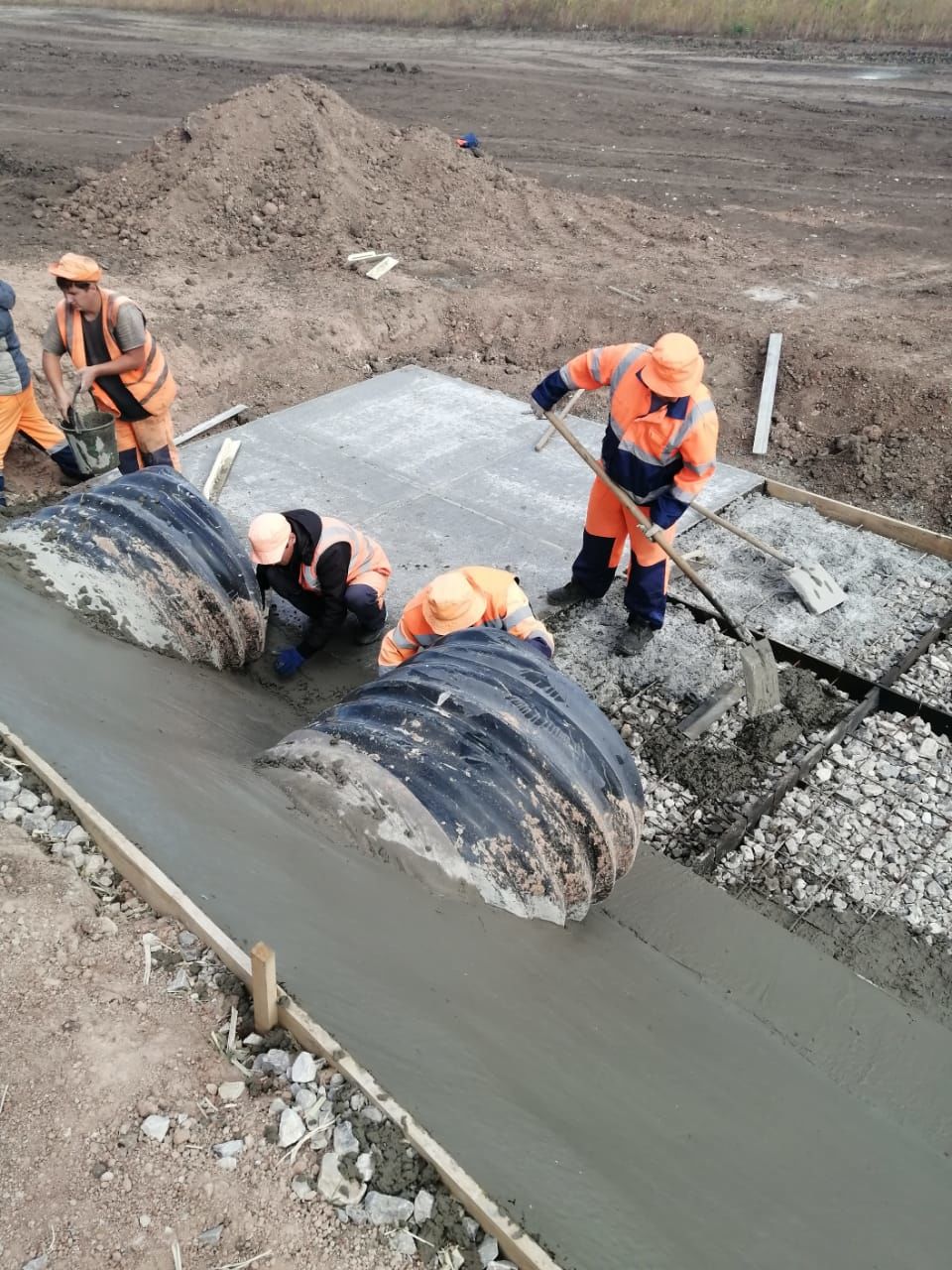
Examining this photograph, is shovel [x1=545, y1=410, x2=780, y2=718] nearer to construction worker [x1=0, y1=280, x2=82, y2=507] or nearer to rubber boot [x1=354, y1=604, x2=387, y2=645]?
rubber boot [x1=354, y1=604, x2=387, y2=645]

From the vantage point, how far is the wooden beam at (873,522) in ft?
20.4

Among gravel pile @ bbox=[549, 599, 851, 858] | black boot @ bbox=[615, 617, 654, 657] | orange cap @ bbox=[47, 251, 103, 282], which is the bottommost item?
gravel pile @ bbox=[549, 599, 851, 858]

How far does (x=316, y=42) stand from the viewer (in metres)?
22.8

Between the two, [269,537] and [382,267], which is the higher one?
[269,537]

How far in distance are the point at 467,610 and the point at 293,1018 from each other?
1.89 m

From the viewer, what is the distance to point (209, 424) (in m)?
7.65

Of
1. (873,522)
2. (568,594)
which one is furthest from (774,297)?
(568,594)

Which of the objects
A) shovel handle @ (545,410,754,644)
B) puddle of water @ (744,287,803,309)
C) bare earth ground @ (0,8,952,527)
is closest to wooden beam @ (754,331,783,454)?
bare earth ground @ (0,8,952,527)

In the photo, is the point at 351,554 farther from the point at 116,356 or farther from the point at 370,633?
the point at 116,356

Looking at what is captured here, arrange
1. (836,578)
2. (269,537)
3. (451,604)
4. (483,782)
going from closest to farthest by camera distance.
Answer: (483,782) → (451,604) → (269,537) → (836,578)

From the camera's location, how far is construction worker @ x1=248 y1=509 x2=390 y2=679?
439cm

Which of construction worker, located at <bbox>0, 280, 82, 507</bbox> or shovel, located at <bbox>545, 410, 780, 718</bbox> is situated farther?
construction worker, located at <bbox>0, 280, 82, 507</bbox>

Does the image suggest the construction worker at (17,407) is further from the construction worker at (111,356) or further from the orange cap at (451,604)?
the orange cap at (451,604)

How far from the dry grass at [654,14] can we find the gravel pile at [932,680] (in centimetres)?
2425
